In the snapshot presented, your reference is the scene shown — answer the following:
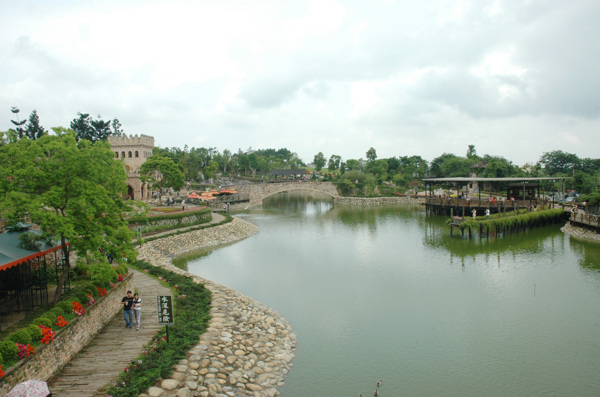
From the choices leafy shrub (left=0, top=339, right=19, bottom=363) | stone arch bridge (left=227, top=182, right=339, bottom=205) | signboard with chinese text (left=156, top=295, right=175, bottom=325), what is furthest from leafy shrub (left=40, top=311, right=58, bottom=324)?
stone arch bridge (left=227, top=182, right=339, bottom=205)

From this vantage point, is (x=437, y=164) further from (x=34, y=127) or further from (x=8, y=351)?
(x=8, y=351)

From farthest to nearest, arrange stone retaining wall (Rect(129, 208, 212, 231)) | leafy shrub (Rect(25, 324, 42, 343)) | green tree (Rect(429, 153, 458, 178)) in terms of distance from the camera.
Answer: green tree (Rect(429, 153, 458, 178))
stone retaining wall (Rect(129, 208, 212, 231))
leafy shrub (Rect(25, 324, 42, 343))

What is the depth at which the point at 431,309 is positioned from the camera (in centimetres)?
2089

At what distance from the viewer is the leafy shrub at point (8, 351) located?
10.6 meters

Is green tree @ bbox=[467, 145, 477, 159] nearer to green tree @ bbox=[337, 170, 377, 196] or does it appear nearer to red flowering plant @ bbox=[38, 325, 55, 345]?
green tree @ bbox=[337, 170, 377, 196]

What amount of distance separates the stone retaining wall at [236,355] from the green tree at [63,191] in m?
4.94

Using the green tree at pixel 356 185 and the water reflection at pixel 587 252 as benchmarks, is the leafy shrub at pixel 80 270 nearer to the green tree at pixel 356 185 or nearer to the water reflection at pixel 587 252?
the water reflection at pixel 587 252

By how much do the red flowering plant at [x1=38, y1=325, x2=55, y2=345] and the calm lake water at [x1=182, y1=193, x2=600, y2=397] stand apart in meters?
7.44

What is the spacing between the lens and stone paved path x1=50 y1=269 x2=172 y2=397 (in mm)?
11625

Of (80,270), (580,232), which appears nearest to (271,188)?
(580,232)

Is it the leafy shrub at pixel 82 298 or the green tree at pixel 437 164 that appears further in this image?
the green tree at pixel 437 164

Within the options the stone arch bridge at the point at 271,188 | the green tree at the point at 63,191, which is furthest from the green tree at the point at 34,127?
the green tree at the point at 63,191

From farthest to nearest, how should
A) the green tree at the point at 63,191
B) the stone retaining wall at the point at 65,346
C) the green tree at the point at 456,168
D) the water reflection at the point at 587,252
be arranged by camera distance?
the green tree at the point at 456,168
the water reflection at the point at 587,252
the green tree at the point at 63,191
the stone retaining wall at the point at 65,346

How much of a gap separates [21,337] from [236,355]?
6.77m
